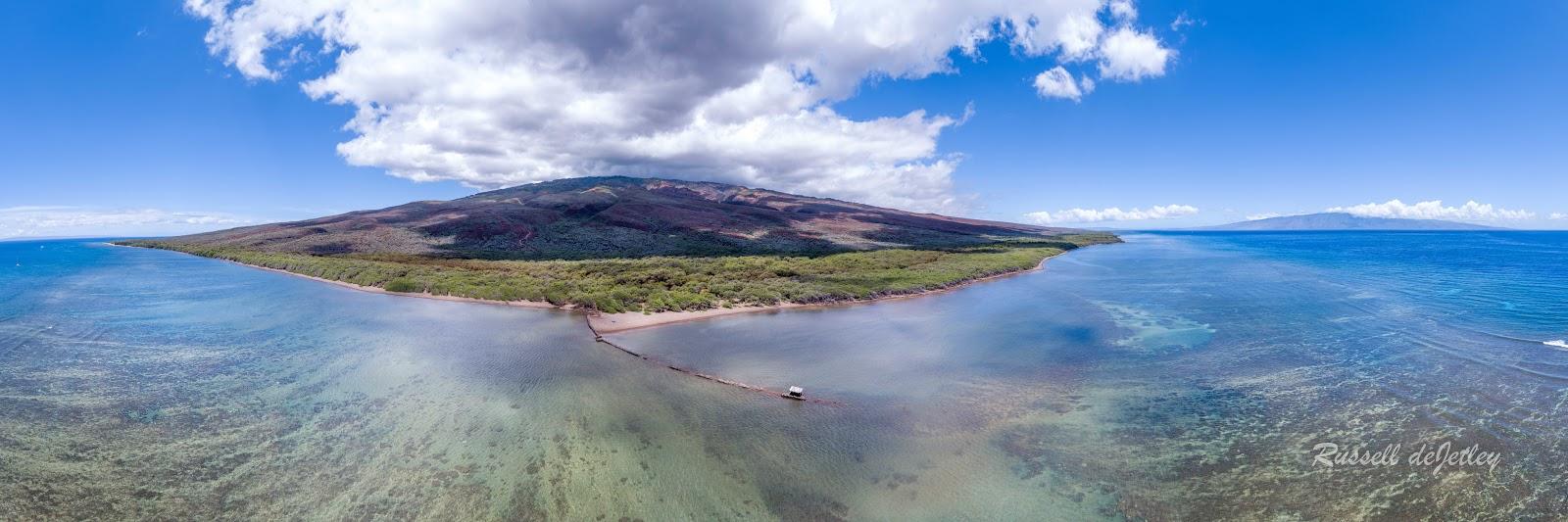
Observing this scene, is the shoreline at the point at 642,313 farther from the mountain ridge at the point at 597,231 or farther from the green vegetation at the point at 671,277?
the mountain ridge at the point at 597,231

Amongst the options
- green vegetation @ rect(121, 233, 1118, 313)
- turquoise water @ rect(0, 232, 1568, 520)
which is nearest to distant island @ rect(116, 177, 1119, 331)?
green vegetation @ rect(121, 233, 1118, 313)

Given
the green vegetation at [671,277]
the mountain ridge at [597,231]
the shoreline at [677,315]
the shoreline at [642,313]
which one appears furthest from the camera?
the mountain ridge at [597,231]

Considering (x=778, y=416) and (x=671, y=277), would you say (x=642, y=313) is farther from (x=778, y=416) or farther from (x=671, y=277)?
(x=778, y=416)

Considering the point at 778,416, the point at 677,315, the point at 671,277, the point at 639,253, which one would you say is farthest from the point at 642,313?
the point at 639,253

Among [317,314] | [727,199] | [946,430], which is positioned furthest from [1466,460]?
[727,199]

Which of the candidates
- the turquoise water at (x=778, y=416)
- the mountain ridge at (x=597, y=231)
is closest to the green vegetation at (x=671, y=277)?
the turquoise water at (x=778, y=416)

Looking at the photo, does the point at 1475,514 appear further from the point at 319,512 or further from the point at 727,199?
the point at 727,199
